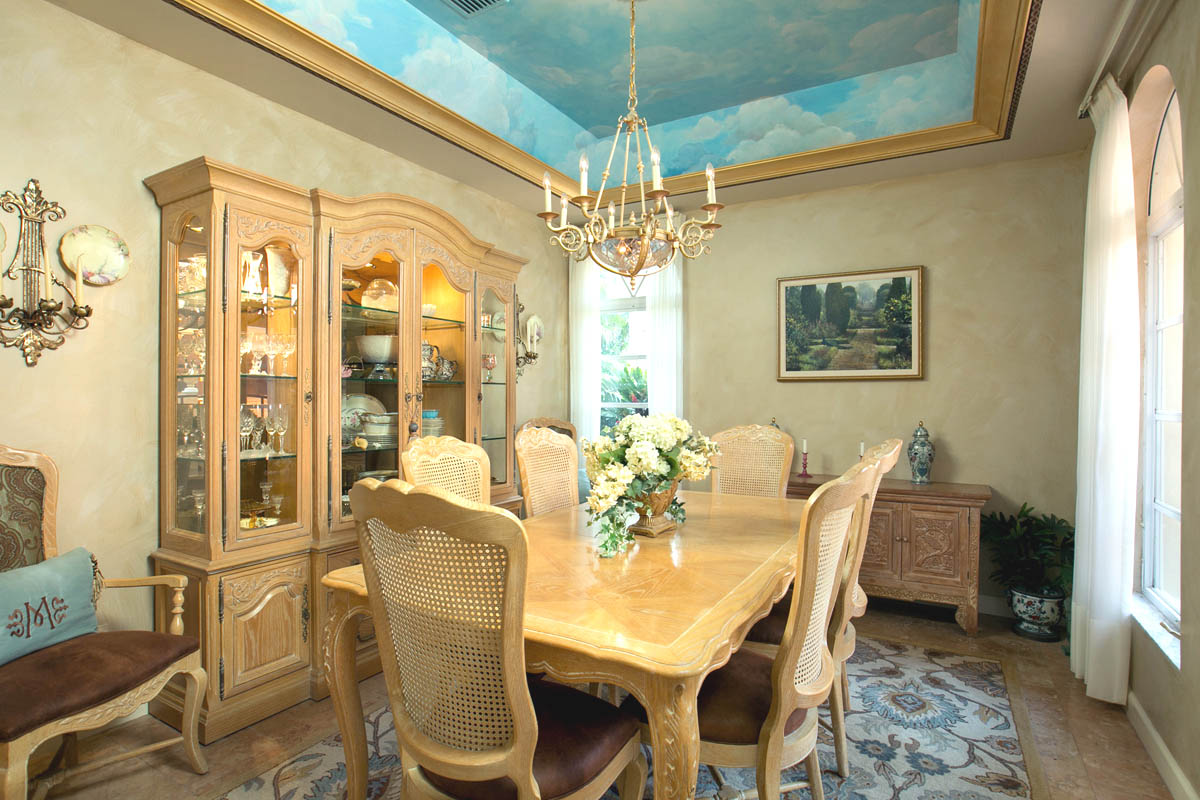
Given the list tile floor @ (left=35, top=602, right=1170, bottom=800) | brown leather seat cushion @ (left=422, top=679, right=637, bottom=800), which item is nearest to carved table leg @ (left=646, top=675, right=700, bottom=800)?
brown leather seat cushion @ (left=422, top=679, right=637, bottom=800)

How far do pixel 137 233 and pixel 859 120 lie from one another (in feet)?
12.5

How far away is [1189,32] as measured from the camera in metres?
2.07

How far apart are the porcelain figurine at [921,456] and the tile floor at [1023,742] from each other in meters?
1.13

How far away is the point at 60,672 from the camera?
1938 millimetres

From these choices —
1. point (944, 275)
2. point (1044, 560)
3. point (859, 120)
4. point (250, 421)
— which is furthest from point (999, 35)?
point (250, 421)

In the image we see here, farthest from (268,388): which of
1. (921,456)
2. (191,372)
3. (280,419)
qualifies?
(921,456)

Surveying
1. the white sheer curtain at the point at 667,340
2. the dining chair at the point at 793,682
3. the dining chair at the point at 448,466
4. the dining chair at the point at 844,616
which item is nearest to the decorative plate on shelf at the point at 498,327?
the dining chair at the point at 448,466

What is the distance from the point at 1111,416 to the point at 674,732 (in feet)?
8.18

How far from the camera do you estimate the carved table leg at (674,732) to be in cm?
141

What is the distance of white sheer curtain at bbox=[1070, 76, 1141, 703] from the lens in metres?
2.71

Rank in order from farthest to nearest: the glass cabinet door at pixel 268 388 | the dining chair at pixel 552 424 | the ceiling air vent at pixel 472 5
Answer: the dining chair at pixel 552 424, the ceiling air vent at pixel 472 5, the glass cabinet door at pixel 268 388

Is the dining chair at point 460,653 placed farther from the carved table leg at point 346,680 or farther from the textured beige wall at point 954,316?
the textured beige wall at point 954,316

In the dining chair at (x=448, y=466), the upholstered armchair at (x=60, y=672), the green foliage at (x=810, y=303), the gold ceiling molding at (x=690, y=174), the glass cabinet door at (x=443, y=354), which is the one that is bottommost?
the upholstered armchair at (x=60, y=672)

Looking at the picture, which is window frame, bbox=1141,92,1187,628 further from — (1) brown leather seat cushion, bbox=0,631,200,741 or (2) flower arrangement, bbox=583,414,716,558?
(1) brown leather seat cushion, bbox=0,631,200,741
